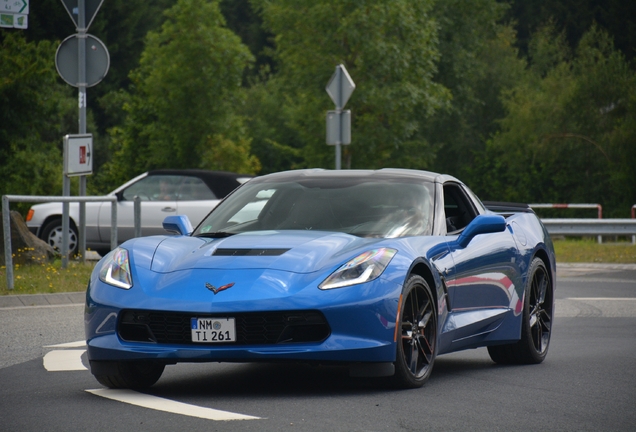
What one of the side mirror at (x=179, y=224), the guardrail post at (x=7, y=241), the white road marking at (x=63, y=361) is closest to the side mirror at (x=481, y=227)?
the side mirror at (x=179, y=224)

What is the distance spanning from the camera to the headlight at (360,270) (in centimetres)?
635

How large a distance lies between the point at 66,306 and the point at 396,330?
7083 millimetres

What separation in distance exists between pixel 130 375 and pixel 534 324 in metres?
3.14

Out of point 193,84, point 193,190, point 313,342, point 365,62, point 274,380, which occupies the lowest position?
point 274,380

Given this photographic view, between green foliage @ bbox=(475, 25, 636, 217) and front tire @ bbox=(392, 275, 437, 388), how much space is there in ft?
121

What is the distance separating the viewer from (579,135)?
49969 millimetres

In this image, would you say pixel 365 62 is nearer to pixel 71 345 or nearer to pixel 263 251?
pixel 71 345

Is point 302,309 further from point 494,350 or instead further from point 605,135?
point 605,135

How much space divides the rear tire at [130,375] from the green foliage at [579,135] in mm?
37390

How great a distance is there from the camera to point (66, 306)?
12.8 m

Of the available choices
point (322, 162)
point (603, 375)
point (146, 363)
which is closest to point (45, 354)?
point (146, 363)

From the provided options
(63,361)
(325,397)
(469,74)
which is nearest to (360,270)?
(325,397)

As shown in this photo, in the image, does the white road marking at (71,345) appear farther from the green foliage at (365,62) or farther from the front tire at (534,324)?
the green foliage at (365,62)

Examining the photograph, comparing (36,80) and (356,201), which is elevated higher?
(36,80)
